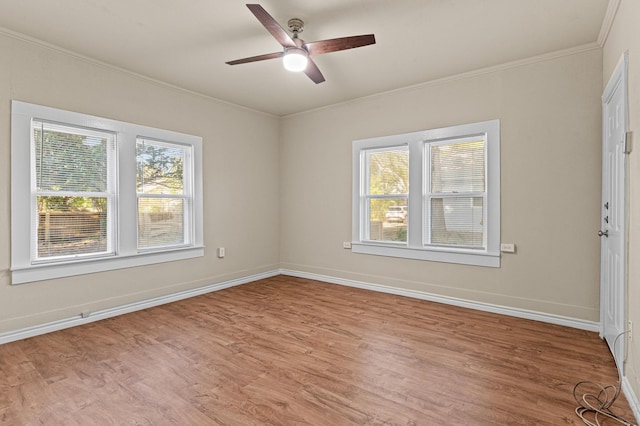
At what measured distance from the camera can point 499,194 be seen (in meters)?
3.72

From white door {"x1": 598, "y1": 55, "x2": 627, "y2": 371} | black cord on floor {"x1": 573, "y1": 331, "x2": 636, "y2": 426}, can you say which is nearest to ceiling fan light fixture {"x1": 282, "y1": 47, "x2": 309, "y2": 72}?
white door {"x1": 598, "y1": 55, "x2": 627, "y2": 371}

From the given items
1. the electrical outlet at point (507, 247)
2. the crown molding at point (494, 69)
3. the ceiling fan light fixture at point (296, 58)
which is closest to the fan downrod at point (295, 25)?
the ceiling fan light fixture at point (296, 58)

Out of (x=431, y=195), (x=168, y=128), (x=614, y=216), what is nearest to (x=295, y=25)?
(x=168, y=128)

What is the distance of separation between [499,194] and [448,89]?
1.43 metres

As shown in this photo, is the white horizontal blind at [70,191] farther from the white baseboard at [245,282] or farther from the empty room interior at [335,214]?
the white baseboard at [245,282]

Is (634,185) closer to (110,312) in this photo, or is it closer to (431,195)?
(431,195)

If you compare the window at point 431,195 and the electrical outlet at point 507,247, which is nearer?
the electrical outlet at point 507,247

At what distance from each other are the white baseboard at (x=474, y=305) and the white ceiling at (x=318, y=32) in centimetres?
272

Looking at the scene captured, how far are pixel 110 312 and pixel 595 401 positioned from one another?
4.31 m

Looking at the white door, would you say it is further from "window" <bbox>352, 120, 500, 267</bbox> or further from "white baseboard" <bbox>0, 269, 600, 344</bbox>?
"window" <bbox>352, 120, 500, 267</bbox>

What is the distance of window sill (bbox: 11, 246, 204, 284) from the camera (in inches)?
121

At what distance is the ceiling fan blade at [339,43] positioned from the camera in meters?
2.48

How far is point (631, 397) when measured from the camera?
2.00 m

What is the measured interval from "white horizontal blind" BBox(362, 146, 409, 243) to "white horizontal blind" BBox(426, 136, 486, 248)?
40 cm
